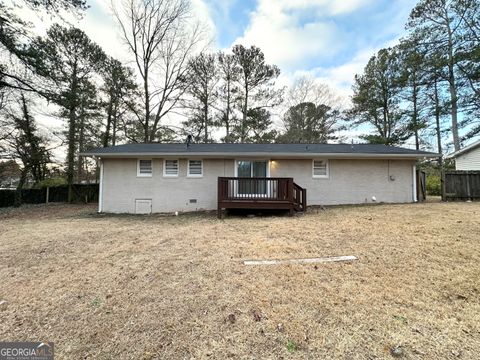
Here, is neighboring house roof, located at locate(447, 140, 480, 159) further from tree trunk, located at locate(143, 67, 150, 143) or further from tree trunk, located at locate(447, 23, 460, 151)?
tree trunk, located at locate(143, 67, 150, 143)

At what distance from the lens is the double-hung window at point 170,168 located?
10188mm

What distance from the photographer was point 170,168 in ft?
33.6

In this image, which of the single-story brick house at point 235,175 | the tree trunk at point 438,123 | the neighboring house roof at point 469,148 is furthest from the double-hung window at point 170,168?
the tree trunk at point 438,123

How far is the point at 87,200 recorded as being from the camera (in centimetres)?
1600

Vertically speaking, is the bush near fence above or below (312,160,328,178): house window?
below

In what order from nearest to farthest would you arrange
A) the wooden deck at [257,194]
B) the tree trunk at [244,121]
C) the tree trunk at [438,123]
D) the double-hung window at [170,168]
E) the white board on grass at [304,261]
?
1. the white board on grass at [304,261]
2. the wooden deck at [257,194]
3. the double-hung window at [170,168]
4. the tree trunk at [438,123]
5. the tree trunk at [244,121]

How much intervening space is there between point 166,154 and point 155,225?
346cm

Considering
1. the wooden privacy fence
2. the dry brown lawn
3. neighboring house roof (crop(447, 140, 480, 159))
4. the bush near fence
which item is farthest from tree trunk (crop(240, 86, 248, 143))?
the dry brown lawn

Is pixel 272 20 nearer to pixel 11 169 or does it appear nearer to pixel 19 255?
pixel 19 255

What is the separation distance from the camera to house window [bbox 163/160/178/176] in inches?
401

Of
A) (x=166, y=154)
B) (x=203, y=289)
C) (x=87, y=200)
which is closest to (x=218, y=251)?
(x=203, y=289)

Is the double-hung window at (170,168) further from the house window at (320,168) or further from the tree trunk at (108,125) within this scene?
the tree trunk at (108,125)

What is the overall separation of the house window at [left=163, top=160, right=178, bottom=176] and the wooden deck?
8.97 ft

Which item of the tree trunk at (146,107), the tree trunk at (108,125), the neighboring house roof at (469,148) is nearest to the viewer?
the neighboring house roof at (469,148)
